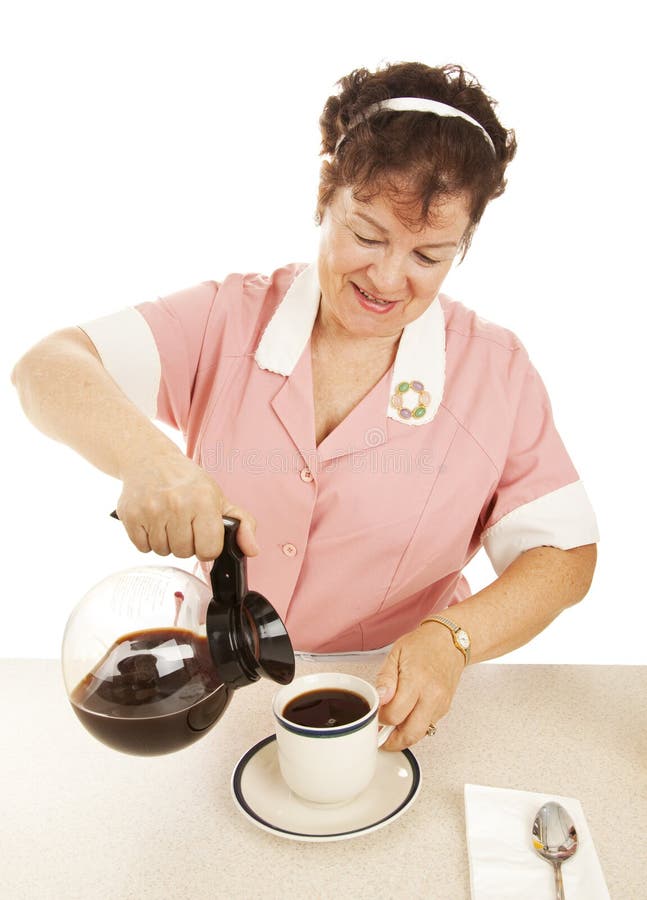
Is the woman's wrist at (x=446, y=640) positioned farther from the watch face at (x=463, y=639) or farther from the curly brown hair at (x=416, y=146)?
the curly brown hair at (x=416, y=146)

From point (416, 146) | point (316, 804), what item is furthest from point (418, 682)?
point (416, 146)

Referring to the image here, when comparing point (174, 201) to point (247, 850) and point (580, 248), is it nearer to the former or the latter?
point (580, 248)

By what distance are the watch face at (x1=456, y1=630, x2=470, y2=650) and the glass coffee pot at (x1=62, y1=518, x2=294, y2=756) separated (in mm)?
371

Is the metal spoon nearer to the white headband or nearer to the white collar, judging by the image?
the white collar

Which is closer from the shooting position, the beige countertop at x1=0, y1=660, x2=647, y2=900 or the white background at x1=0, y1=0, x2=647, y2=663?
the beige countertop at x1=0, y1=660, x2=647, y2=900

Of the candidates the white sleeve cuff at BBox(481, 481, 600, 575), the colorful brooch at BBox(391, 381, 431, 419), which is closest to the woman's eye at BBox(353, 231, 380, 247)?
the colorful brooch at BBox(391, 381, 431, 419)

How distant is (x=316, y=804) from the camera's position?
102 cm

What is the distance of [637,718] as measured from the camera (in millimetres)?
1217

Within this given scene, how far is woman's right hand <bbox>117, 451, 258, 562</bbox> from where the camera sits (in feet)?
3.16

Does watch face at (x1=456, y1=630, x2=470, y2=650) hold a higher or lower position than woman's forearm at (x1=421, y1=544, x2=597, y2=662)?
higher

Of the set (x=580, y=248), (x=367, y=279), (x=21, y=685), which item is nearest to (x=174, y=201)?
(x=580, y=248)

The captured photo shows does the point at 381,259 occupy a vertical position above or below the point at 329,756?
above

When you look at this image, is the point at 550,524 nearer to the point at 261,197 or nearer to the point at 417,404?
the point at 417,404

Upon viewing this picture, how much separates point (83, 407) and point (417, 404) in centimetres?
59
